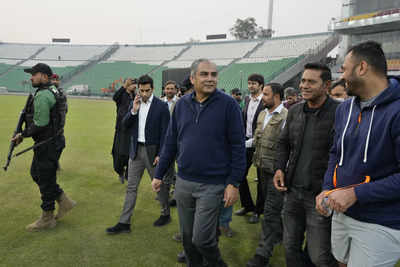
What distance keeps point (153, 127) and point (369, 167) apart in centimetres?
280

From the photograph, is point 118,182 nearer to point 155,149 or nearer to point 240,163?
point 155,149

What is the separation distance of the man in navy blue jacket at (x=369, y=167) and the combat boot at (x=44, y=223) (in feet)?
11.7

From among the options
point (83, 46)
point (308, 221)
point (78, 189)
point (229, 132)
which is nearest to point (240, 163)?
point (229, 132)

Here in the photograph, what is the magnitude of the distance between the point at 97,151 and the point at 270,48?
1310 inches

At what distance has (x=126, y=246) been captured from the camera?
12.0 ft

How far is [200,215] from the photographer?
103 inches

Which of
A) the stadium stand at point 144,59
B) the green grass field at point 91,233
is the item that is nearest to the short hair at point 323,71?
the green grass field at point 91,233

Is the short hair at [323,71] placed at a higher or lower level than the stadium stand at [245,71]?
lower

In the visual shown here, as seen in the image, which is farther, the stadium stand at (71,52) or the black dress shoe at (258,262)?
Result: the stadium stand at (71,52)

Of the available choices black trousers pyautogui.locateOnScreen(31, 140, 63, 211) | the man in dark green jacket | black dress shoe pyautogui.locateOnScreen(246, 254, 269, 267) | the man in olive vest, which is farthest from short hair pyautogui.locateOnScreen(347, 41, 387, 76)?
black trousers pyautogui.locateOnScreen(31, 140, 63, 211)

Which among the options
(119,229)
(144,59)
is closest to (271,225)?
(119,229)

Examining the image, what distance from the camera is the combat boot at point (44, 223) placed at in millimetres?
3987

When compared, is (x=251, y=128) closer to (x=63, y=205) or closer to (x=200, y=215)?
(x=200, y=215)

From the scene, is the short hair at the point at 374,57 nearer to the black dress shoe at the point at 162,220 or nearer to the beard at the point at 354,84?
the beard at the point at 354,84
